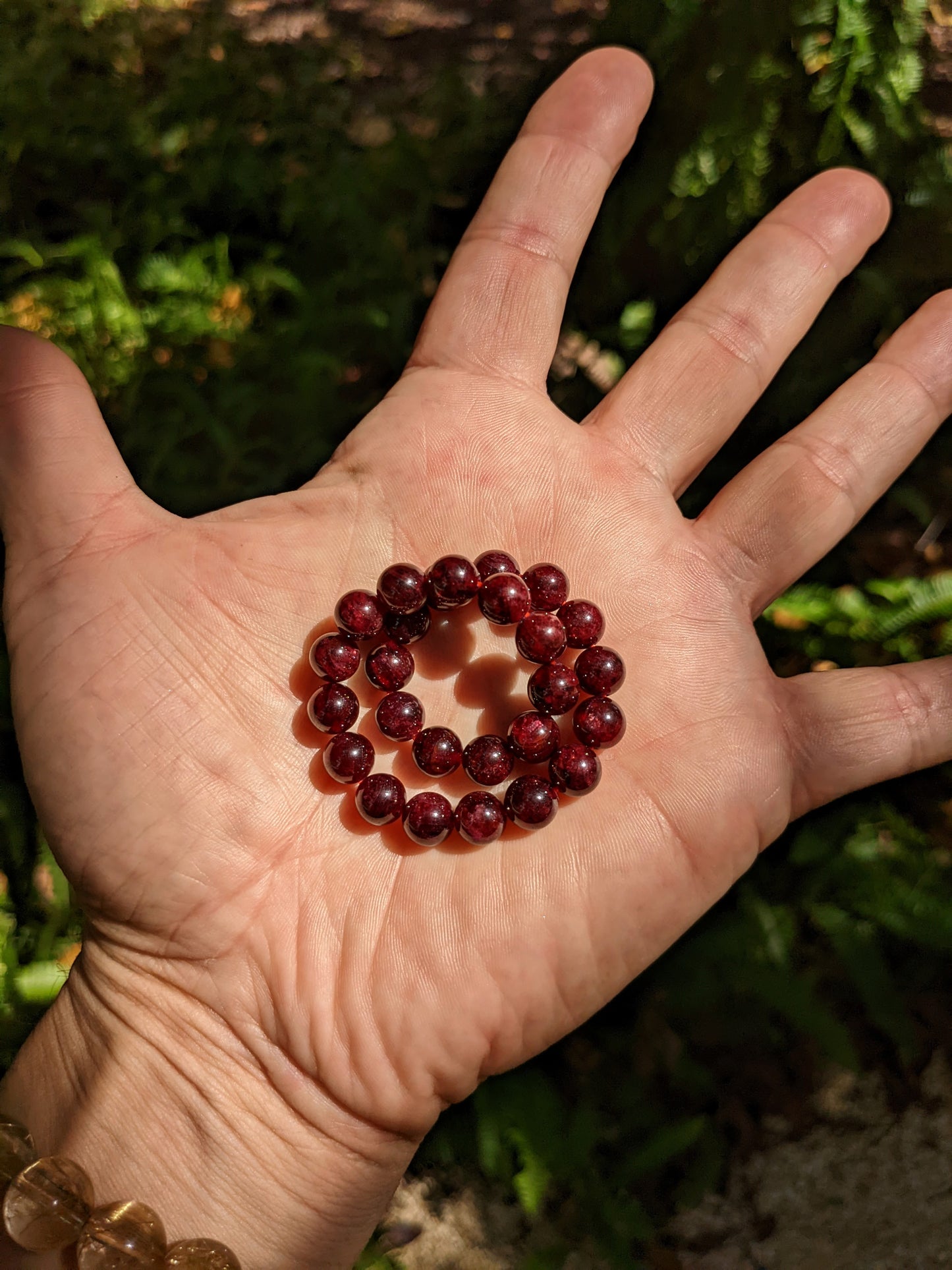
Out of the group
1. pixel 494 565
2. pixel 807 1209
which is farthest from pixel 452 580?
pixel 807 1209

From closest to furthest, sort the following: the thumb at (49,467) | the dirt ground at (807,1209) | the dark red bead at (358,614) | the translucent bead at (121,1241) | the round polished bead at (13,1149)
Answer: the translucent bead at (121,1241) < the round polished bead at (13,1149) < the thumb at (49,467) < the dark red bead at (358,614) < the dirt ground at (807,1209)

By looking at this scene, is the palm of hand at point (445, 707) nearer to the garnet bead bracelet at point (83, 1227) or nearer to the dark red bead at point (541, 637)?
the dark red bead at point (541, 637)

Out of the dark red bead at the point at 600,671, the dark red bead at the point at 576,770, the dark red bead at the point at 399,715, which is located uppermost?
the dark red bead at the point at 600,671

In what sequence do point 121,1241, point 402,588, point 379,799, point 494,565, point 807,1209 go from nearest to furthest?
point 121,1241 → point 379,799 → point 402,588 → point 494,565 → point 807,1209

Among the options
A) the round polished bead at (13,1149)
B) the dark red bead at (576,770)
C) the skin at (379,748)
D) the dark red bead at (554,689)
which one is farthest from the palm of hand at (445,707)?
the round polished bead at (13,1149)

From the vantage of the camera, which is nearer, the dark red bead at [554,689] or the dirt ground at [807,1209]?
the dark red bead at [554,689]

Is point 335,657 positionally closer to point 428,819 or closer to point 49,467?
point 428,819

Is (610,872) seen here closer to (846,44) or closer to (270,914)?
(270,914)
